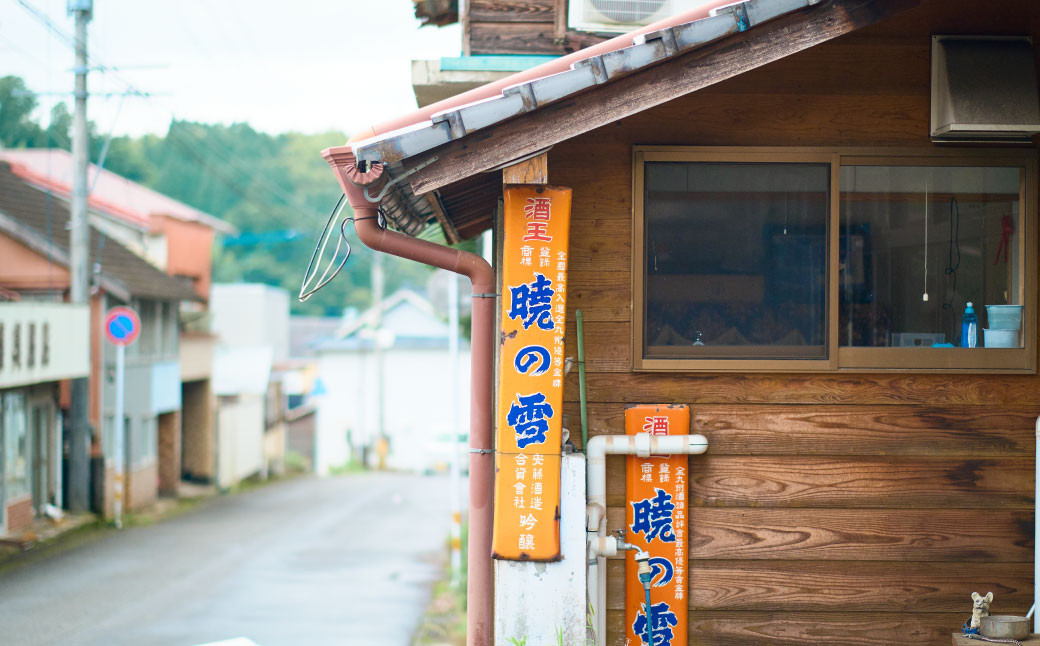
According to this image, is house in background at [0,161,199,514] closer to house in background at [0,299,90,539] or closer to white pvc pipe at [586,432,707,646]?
house in background at [0,299,90,539]

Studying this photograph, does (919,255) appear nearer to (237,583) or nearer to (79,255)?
(237,583)

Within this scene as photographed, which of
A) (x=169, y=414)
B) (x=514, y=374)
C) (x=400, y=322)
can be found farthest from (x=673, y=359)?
(x=400, y=322)

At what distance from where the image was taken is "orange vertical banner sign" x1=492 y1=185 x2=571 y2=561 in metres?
4.11

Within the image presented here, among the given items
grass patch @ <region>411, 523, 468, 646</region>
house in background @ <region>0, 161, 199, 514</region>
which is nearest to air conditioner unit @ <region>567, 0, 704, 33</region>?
grass patch @ <region>411, 523, 468, 646</region>

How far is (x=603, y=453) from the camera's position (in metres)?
4.32

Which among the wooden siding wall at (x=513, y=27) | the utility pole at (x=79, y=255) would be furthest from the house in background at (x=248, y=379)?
the wooden siding wall at (x=513, y=27)

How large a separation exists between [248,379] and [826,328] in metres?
27.1

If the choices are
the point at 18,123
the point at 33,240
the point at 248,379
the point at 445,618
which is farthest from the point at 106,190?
the point at 445,618

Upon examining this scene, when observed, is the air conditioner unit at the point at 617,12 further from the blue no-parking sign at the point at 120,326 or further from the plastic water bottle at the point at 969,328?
the blue no-parking sign at the point at 120,326

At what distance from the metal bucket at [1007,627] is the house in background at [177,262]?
22.5 m

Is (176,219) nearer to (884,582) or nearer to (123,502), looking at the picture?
(123,502)

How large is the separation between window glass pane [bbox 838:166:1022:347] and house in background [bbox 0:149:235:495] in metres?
21.9

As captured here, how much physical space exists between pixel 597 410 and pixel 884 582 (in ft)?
5.17

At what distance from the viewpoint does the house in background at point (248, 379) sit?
29.7 meters
